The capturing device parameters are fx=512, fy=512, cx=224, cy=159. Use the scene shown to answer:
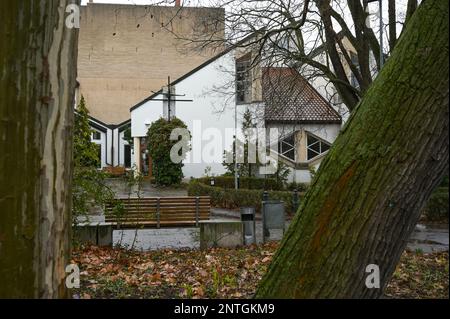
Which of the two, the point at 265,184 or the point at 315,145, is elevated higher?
the point at 315,145

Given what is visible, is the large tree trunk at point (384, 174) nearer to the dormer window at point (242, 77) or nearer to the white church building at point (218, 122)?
the dormer window at point (242, 77)

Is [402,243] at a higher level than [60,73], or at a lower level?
lower

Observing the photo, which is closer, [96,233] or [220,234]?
[96,233]

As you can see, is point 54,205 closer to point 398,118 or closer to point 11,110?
point 11,110

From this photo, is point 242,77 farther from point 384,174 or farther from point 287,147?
point 384,174

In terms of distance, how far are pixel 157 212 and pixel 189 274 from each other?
383 cm

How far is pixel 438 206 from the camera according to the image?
1.61m

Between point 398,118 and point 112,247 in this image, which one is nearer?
point 398,118

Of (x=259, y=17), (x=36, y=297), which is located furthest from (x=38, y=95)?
(x=259, y=17)

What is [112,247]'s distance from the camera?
29.9 feet

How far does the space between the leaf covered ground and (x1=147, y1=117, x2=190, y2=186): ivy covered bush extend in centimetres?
1959

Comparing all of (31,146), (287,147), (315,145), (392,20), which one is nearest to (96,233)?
(392,20)

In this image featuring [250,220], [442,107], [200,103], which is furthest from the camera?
[200,103]

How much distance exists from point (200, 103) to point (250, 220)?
22.0 m
